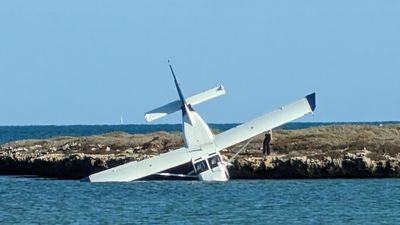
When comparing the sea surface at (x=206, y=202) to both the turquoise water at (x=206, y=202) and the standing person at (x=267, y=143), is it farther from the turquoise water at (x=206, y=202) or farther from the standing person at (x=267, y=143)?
the standing person at (x=267, y=143)

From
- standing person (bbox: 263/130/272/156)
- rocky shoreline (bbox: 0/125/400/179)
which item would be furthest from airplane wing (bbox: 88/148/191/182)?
standing person (bbox: 263/130/272/156)

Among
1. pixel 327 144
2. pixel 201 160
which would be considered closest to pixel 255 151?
pixel 327 144

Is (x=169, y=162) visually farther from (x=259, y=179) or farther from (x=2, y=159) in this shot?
(x=2, y=159)

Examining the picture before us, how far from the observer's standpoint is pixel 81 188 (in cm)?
5266

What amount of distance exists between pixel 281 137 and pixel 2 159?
44.7ft

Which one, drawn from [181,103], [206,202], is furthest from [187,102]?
[206,202]

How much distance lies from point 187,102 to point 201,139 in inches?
66.8

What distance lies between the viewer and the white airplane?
5200 cm

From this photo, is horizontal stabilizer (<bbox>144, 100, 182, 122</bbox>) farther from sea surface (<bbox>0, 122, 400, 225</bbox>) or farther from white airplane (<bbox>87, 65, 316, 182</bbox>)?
sea surface (<bbox>0, 122, 400, 225</bbox>)

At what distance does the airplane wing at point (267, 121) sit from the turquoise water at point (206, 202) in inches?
65.6

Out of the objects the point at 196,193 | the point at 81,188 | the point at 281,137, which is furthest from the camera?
the point at 281,137

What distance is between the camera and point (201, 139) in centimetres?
5309

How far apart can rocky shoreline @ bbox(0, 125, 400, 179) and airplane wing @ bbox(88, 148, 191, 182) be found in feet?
9.50

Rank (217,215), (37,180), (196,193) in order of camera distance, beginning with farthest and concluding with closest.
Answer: (37,180) → (196,193) → (217,215)
